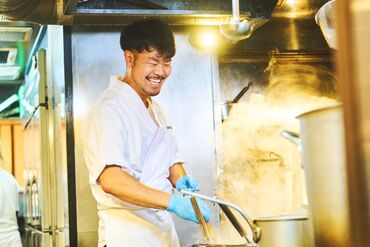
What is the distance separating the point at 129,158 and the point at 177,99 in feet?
4.33

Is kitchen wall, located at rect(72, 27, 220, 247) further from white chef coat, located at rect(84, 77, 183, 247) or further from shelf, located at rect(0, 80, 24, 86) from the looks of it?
shelf, located at rect(0, 80, 24, 86)

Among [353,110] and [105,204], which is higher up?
[353,110]

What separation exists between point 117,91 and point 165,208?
0.74 m

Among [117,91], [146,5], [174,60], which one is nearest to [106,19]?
[146,5]

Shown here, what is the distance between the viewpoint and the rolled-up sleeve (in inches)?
131

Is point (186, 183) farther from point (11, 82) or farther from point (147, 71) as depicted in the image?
point (11, 82)

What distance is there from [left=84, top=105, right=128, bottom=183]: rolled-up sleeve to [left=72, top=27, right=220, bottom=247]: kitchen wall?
37.5 inches

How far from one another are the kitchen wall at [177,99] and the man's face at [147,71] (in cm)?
83

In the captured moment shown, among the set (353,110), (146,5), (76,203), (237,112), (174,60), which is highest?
(146,5)

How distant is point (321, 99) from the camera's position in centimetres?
502

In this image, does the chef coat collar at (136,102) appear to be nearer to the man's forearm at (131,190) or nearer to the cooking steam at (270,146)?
the man's forearm at (131,190)

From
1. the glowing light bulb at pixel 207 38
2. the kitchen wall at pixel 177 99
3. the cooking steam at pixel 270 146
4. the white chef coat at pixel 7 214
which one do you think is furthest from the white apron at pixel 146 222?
the white chef coat at pixel 7 214

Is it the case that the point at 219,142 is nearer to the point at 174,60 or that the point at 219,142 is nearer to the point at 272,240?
the point at 174,60

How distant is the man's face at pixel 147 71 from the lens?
12.1 ft
